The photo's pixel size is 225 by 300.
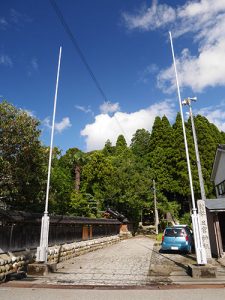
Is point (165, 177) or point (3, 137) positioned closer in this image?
point (3, 137)

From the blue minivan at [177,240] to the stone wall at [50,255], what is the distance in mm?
5540

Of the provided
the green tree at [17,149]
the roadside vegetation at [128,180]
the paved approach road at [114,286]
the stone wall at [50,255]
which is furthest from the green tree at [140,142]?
the paved approach road at [114,286]

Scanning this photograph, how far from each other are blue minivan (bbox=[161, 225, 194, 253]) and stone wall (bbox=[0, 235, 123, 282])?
5540 mm

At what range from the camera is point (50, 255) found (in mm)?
12047

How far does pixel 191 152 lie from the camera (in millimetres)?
39500

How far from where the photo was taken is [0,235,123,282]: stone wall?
28.6ft

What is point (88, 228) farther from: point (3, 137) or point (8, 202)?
point (3, 137)

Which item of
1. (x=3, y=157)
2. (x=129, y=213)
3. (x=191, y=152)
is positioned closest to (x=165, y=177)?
(x=191, y=152)

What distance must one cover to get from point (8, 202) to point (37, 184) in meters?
2.58

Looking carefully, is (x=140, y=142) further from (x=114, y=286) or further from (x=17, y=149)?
(x=114, y=286)

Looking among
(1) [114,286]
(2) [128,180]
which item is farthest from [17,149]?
(2) [128,180]

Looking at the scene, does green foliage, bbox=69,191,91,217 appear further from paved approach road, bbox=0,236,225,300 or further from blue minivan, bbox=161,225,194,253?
paved approach road, bbox=0,236,225,300

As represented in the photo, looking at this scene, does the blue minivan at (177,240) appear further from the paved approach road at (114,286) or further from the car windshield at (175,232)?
the paved approach road at (114,286)

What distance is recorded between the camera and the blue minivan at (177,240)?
16.5m
